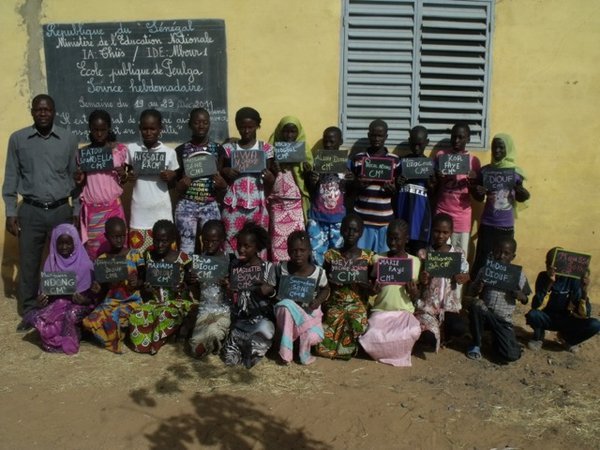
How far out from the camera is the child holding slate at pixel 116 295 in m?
4.77

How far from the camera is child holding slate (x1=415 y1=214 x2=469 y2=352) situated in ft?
15.8

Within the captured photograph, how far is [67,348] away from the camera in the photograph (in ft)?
15.7

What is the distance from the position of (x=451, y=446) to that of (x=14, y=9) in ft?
18.4

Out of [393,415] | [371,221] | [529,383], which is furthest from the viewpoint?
[371,221]

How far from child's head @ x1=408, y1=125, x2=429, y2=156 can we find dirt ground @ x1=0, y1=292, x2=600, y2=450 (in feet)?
6.02

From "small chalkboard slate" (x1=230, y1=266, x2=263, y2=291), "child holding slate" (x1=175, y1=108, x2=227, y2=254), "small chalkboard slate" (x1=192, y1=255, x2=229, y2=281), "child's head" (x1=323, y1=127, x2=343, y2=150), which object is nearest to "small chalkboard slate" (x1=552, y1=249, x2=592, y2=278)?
"child's head" (x1=323, y1=127, x2=343, y2=150)

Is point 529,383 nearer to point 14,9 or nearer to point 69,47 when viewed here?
point 69,47

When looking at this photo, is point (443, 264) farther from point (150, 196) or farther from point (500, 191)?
point (150, 196)

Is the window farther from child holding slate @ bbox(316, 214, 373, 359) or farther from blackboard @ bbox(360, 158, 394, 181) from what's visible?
child holding slate @ bbox(316, 214, 373, 359)

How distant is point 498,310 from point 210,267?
2415 millimetres

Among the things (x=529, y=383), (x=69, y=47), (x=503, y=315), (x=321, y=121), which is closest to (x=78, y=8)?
(x=69, y=47)

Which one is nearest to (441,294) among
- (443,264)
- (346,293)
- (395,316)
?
(443,264)

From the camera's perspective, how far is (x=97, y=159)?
5109 mm

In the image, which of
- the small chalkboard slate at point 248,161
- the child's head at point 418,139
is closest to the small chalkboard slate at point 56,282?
the small chalkboard slate at point 248,161
